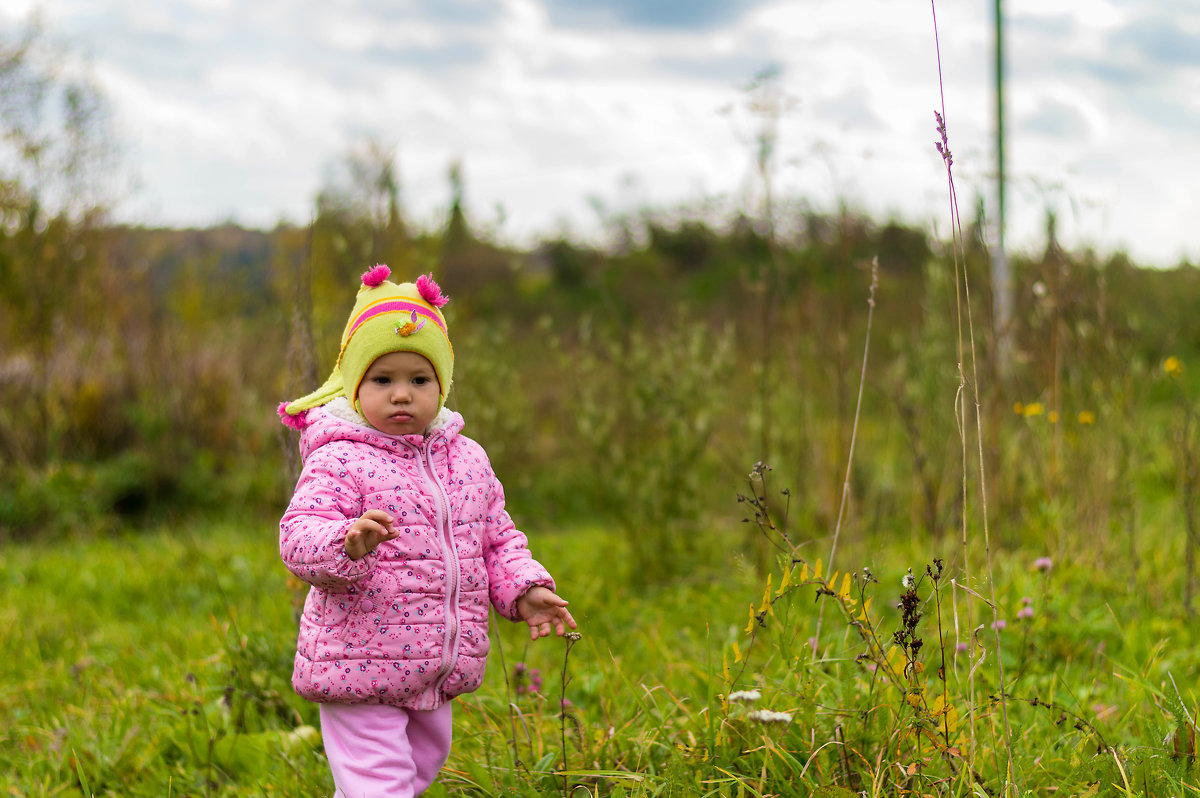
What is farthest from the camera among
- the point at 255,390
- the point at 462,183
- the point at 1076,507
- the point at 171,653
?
the point at 462,183

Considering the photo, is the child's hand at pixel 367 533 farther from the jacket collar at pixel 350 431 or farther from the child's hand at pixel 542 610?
the child's hand at pixel 542 610

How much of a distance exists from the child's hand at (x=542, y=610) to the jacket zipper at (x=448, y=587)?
15cm

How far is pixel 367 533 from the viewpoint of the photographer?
155cm

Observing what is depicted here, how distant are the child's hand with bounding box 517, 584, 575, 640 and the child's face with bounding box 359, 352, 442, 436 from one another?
0.42m

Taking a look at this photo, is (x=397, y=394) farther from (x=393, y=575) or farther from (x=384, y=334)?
(x=393, y=575)

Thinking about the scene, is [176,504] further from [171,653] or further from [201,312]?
[201,312]

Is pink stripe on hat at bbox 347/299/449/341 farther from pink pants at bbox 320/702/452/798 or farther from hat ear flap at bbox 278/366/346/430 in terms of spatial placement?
pink pants at bbox 320/702/452/798

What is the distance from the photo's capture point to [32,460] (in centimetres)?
633

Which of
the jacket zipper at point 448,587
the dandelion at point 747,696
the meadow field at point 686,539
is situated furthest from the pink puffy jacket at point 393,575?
the dandelion at point 747,696

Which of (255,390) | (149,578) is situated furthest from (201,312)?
(149,578)

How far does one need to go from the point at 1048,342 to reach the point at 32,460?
254 inches

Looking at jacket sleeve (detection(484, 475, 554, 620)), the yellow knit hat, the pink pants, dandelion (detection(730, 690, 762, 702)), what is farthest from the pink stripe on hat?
dandelion (detection(730, 690, 762, 702))

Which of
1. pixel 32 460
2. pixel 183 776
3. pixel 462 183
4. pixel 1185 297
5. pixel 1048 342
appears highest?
pixel 462 183

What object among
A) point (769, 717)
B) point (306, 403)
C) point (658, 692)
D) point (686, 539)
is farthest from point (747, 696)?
point (686, 539)
